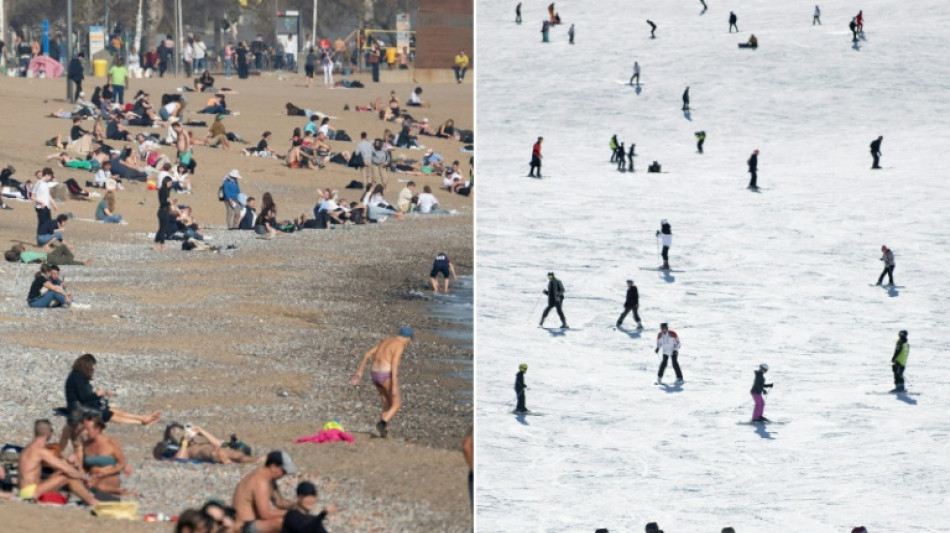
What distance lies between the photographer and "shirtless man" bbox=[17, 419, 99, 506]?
14922 mm

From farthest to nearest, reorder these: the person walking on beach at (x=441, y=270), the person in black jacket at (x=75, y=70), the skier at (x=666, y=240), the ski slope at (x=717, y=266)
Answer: the person in black jacket at (x=75, y=70) → the skier at (x=666, y=240) → the person walking on beach at (x=441, y=270) → the ski slope at (x=717, y=266)

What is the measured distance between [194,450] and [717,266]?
58.9 feet

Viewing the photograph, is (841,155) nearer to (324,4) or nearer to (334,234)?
(334,234)

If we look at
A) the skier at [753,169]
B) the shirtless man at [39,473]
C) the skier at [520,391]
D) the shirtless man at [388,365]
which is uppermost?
the skier at [753,169]

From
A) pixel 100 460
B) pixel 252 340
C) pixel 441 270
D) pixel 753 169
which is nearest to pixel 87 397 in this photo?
pixel 100 460

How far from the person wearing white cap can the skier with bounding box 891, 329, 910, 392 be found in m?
12.7

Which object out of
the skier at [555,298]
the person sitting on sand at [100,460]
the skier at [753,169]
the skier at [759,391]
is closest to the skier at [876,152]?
the skier at [753,169]

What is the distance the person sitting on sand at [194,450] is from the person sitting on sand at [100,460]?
136 centimetres

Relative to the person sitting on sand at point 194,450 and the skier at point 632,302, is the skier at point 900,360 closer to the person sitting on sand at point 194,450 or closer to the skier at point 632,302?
the skier at point 632,302

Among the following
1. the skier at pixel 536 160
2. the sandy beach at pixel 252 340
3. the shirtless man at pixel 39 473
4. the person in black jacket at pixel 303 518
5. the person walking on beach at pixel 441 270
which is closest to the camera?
the person in black jacket at pixel 303 518

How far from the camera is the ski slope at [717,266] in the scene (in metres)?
21.8

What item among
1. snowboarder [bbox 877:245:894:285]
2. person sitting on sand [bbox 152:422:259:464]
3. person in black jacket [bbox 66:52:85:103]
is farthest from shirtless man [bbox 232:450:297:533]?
person in black jacket [bbox 66:52:85:103]

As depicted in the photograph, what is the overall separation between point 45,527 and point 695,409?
12.4m

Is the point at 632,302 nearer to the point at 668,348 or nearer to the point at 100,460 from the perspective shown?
the point at 668,348
